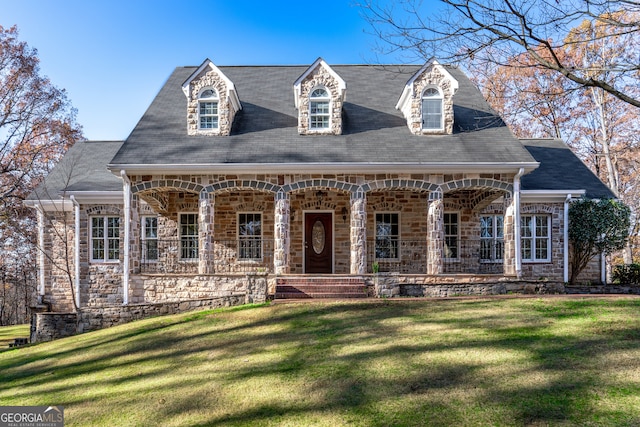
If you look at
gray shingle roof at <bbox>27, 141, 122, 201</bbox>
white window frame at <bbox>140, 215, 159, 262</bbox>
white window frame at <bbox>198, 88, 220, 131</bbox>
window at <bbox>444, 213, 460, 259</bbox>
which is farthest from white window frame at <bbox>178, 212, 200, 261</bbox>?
window at <bbox>444, 213, 460, 259</bbox>

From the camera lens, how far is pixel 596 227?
14.7 metres

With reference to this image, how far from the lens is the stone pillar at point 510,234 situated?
13.3 meters

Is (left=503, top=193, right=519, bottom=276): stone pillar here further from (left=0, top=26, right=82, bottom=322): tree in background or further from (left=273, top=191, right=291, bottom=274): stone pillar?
(left=0, top=26, right=82, bottom=322): tree in background

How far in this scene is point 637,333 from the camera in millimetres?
7094

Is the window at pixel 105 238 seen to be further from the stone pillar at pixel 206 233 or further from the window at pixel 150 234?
the stone pillar at pixel 206 233

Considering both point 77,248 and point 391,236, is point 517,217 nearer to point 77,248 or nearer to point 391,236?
point 391,236

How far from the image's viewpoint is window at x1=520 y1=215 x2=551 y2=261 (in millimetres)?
15500

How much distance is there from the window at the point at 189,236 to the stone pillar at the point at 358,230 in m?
5.70

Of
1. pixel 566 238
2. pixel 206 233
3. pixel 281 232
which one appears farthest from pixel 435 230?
pixel 206 233

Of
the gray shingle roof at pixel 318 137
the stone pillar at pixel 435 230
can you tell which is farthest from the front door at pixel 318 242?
the stone pillar at pixel 435 230

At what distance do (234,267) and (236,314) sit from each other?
5.29 meters

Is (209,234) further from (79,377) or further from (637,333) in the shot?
(637,333)

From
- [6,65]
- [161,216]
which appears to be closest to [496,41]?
[161,216]

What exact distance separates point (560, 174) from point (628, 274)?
15.0 feet
